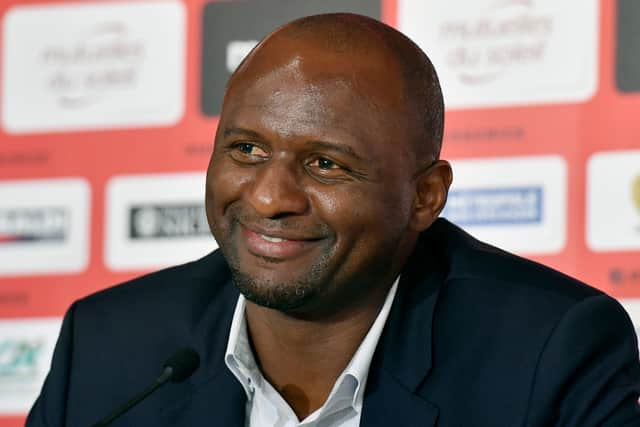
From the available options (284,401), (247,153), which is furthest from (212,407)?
(247,153)

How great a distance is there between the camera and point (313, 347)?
217 centimetres

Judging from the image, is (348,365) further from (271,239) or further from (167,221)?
(167,221)

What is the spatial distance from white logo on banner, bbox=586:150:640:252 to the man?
69 cm

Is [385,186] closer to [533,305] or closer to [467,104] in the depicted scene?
[533,305]

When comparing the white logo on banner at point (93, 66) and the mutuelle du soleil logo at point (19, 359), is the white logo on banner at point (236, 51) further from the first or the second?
the mutuelle du soleil logo at point (19, 359)

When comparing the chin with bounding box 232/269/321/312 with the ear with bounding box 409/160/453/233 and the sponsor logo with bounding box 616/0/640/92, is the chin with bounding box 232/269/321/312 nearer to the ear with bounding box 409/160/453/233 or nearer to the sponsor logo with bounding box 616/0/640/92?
the ear with bounding box 409/160/453/233

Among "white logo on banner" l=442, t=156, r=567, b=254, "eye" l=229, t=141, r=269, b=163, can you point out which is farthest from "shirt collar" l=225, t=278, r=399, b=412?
"white logo on banner" l=442, t=156, r=567, b=254

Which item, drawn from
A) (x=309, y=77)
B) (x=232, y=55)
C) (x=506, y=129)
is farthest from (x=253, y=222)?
(x=232, y=55)

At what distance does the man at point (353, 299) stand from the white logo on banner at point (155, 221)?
97 cm

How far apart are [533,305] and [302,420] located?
1.46ft

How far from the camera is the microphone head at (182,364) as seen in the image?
1963mm

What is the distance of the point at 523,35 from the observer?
300cm

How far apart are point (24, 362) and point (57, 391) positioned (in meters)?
1.14

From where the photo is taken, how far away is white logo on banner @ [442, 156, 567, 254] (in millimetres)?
2951
